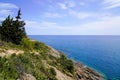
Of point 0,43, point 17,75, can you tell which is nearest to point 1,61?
point 17,75

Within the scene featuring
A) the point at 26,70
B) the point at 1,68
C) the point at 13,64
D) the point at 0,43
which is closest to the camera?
the point at 1,68

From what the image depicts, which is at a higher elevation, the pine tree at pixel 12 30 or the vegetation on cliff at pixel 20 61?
the pine tree at pixel 12 30

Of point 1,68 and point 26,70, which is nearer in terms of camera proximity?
point 1,68

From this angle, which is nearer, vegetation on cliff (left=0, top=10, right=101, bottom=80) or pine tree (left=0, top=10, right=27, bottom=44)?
vegetation on cliff (left=0, top=10, right=101, bottom=80)

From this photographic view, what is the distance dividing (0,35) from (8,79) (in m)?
19.4

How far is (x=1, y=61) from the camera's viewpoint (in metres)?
20.7

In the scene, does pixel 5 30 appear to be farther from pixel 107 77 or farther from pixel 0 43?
pixel 107 77

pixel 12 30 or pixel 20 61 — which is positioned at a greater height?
pixel 12 30

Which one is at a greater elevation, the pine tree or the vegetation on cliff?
the pine tree

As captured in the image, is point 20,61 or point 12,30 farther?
point 12,30

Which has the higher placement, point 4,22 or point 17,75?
point 4,22

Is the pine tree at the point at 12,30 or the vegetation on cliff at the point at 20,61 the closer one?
the vegetation on cliff at the point at 20,61

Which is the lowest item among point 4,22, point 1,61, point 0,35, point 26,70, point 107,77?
point 107,77

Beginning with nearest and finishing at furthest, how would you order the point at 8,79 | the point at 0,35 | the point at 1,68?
the point at 8,79
the point at 1,68
the point at 0,35
